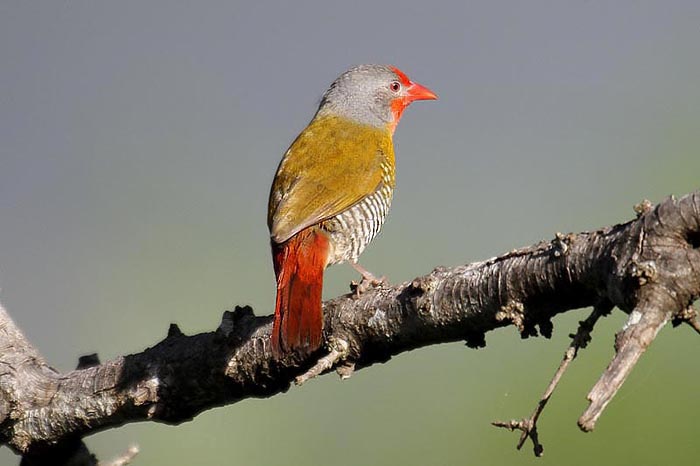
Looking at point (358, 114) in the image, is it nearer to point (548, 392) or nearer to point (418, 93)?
point (418, 93)

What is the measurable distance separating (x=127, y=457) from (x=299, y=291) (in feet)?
2.84

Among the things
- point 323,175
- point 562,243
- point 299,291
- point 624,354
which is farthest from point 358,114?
point 624,354

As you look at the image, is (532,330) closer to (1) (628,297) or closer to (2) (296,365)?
(1) (628,297)

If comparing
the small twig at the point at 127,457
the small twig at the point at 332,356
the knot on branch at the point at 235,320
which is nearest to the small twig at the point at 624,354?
the small twig at the point at 332,356

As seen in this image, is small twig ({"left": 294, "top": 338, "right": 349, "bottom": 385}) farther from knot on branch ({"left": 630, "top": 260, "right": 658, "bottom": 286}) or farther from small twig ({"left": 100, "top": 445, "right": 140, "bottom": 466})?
knot on branch ({"left": 630, "top": 260, "right": 658, "bottom": 286})

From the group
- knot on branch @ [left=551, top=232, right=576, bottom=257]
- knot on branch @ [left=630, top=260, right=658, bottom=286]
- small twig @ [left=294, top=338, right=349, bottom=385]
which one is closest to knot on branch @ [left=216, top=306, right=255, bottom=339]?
small twig @ [left=294, top=338, right=349, bottom=385]

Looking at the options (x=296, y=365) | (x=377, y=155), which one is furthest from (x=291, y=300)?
(x=377, y=155)

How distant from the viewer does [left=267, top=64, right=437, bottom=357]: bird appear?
3.38 meters

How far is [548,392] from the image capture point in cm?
197

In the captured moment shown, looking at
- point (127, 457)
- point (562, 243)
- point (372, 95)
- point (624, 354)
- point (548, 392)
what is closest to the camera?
point (624, 354)

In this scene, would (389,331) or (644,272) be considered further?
(389,331)

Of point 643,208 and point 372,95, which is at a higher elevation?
point 372,95

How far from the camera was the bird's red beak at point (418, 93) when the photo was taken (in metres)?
5.83

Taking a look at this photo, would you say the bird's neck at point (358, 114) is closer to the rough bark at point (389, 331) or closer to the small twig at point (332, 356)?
the rough bark at point (389, 331)
